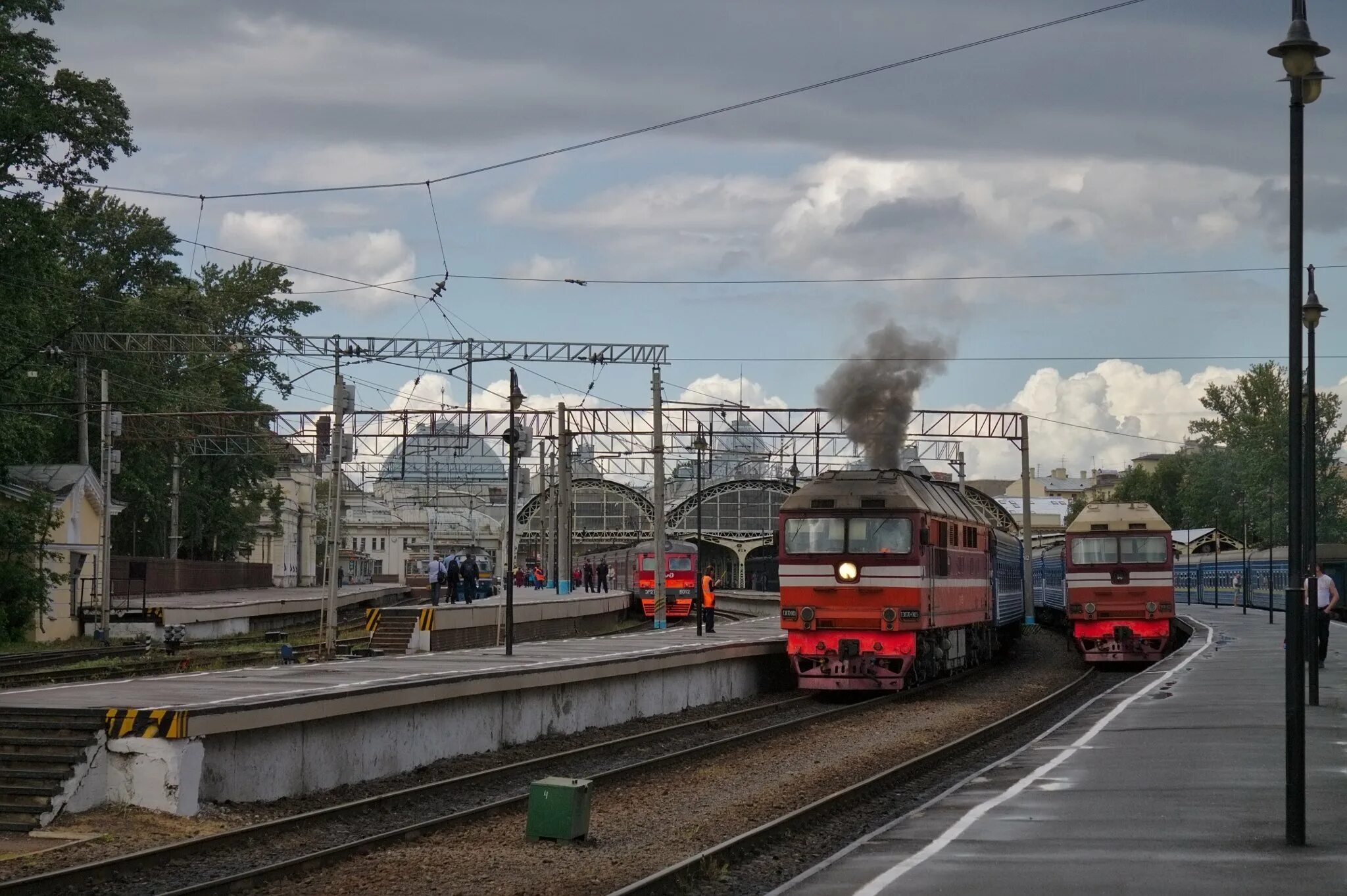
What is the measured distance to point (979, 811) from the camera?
1332cm

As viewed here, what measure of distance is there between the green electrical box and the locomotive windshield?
14574 millimetres

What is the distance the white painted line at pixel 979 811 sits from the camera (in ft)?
33.9

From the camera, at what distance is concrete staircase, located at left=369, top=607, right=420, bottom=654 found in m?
36.4

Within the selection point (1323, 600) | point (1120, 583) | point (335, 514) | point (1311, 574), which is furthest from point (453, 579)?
point (1311, 574)

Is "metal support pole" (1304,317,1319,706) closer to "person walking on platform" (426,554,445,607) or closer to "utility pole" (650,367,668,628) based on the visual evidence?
"utility pole" (650,367,668,628)

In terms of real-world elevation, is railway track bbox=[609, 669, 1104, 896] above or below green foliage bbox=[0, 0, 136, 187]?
below

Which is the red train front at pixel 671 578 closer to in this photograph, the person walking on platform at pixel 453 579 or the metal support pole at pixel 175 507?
the person walking on platform at pixel 453 579

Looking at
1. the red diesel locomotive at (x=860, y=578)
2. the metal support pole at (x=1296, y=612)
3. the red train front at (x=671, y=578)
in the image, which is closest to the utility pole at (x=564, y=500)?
the red train front at (x=671, y=578)

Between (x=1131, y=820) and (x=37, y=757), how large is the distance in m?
9.72

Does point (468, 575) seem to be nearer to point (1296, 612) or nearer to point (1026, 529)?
point (1026, 529)

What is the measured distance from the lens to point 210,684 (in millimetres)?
20016

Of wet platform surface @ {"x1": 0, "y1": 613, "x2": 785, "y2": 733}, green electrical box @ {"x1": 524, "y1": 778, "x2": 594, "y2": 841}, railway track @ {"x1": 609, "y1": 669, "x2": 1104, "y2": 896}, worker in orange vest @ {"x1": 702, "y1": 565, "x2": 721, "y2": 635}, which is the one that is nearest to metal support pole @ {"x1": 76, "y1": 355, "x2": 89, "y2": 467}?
worker in orange vest @ {"x1": 702, "y1": 565, "x2": 721, "y2": 635}

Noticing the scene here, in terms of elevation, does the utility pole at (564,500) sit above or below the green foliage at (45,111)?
below

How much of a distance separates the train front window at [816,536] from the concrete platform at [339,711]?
2.58 meters
